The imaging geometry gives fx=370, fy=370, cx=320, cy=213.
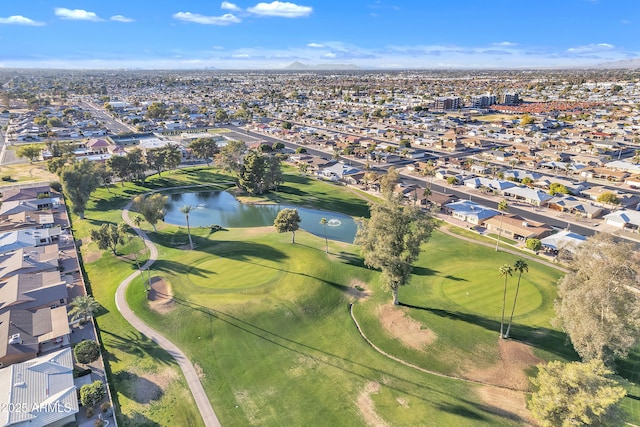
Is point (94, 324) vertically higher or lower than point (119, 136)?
lower

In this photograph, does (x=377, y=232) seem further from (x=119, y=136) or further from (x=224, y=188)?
(x=119, y=136)

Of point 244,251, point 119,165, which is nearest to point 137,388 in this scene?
point 244,251

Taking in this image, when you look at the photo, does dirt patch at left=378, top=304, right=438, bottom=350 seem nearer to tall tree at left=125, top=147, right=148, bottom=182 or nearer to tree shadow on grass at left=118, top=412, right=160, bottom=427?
tree shadow on grass at left=118, top=412, right=160, bottom=427

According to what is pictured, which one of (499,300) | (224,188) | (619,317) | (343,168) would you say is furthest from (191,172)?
(619,317)

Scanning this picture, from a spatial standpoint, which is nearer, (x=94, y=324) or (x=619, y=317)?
(x=619, y=317)

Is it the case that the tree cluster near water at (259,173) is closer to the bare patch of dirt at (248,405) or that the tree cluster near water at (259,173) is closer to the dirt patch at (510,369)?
the bare patch of dirt at (248,405)

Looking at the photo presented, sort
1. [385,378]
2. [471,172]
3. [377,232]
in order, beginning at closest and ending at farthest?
[385,378], [377,232], [471,172]

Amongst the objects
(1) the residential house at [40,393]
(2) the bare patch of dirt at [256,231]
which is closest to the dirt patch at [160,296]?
(1) the residential house at [40,393]

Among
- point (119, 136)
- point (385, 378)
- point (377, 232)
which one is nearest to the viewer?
point (385, 378)

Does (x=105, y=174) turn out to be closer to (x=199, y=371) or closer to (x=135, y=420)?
(x=199, y=371)
